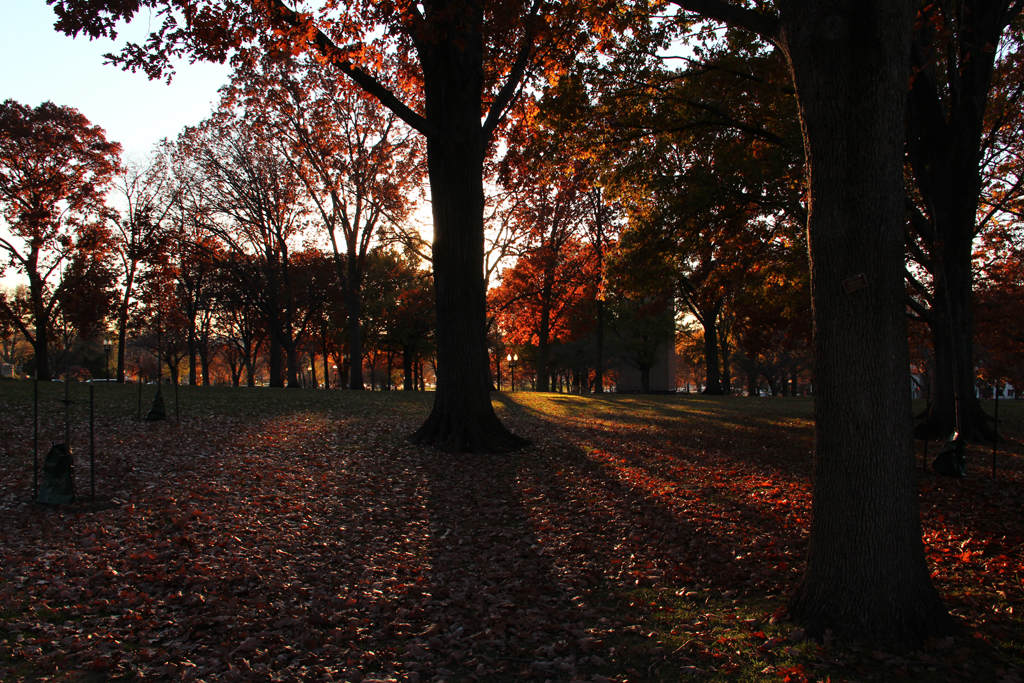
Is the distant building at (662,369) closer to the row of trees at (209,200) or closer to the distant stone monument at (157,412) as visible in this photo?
the row of trees at (209,200)

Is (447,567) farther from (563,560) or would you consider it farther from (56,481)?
(56,481)

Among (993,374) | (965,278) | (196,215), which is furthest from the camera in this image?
(993,374)

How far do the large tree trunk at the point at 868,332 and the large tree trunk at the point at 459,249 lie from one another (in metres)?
6.94

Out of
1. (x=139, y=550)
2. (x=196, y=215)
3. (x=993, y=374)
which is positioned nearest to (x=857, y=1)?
(x=139, y=550)

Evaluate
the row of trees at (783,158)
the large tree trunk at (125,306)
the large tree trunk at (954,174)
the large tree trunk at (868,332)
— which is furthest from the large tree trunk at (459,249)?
the large tree trunk at (125,306)

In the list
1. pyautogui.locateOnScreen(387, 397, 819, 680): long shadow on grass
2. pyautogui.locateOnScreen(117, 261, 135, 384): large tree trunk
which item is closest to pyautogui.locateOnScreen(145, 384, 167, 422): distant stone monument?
pyautogui.locateOnScreen(387, 397, 819, 680): long shadow on grass

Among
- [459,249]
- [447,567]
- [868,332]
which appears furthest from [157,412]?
[868,332]

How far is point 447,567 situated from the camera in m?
5.45

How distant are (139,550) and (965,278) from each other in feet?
47.4

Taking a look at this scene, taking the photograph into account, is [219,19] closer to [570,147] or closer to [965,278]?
[570,147]

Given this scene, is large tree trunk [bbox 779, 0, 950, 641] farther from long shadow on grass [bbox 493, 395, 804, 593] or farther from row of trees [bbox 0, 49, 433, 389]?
row of trees [bbox 0, 49, 433, 389]

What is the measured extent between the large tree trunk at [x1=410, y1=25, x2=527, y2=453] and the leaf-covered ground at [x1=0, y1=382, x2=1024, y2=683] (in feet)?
3.02

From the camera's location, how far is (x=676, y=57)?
1230cm

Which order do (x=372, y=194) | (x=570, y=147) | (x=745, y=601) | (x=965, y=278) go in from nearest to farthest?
(x=745, y=601)
(x=965, y=278)
(x=570, y=147)
(x=372, y=194)
